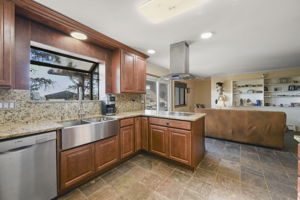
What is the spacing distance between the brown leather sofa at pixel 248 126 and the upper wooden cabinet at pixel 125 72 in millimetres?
2250

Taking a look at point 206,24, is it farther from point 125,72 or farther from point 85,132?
point 85,132

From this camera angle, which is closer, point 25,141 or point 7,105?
point 25,141

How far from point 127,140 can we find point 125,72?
57.6 inches

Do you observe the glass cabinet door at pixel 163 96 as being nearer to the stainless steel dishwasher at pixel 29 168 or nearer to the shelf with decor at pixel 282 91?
the stainless steel dishwasher at pixel 29 168

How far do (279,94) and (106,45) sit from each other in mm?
6820

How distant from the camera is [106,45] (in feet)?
8.13

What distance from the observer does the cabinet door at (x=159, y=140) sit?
7.68 ft

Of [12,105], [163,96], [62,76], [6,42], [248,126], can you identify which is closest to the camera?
[6,42]

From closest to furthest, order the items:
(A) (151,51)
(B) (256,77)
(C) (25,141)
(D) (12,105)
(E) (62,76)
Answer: (C) (25,141)
(D) (12,105)
(E) (62,76)
(A) (151,51)
(B) (256,77)

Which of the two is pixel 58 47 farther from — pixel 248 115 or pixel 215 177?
pixel 248 115

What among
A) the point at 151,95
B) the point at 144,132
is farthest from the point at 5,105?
the point at 151,95

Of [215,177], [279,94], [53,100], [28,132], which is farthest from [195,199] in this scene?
[279,94]

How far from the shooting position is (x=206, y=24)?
6.23 ft

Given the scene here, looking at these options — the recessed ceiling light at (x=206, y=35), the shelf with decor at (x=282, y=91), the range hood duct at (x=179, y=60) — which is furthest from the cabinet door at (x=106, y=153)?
the shelf with decor at (x=282, y=91)
